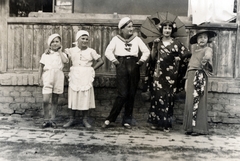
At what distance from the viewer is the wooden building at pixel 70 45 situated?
239 inches

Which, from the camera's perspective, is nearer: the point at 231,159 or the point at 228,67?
the point at 231,159

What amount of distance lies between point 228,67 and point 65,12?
343 centimetres

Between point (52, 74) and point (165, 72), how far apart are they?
1931 mm

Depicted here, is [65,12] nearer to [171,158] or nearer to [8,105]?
[8,105]

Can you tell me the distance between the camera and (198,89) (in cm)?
512

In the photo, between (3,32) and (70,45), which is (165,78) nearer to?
(70,45)

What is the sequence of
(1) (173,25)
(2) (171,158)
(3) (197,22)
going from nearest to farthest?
(2) (171,158)
(1) (173,25)
(3) (197,22)

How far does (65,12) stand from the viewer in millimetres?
6379

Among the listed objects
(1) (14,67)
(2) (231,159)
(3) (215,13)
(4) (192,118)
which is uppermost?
(3) (215,13)

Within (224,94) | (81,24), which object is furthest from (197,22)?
(81,24)

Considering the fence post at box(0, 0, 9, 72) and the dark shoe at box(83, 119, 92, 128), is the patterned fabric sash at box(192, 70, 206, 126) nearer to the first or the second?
the dark shoe at box(83, 119, 92, 128)

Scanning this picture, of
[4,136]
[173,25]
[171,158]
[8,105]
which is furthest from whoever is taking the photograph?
[8,105]

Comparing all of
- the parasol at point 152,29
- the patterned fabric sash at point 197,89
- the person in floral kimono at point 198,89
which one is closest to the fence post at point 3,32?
the parasol at point 152,29

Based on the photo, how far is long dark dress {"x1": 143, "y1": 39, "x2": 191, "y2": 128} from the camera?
5.28m
